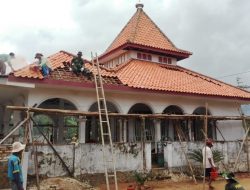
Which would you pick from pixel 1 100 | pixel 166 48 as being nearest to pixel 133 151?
pixel 1 100

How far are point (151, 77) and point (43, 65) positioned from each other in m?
5.64

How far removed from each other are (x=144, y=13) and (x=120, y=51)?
5.59 metres

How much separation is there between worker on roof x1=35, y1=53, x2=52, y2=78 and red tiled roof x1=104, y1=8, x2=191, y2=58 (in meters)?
6.73

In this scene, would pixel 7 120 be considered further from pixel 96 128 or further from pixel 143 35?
pixel 143 35

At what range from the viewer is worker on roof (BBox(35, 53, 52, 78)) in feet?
37.9

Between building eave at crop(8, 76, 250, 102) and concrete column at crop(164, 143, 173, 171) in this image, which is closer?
building eave at crop(8, 76, 250, 102)

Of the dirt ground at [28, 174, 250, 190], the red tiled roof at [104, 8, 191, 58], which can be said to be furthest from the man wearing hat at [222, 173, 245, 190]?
the red tiled roof at [104, 8, 191, 58]

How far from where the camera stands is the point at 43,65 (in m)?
11.7

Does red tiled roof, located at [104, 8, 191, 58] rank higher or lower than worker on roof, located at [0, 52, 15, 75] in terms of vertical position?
higher

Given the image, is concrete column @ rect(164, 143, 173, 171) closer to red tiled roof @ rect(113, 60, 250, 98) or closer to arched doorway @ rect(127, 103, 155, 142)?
red tiled roof @ rect(113, 60, 250, 98)

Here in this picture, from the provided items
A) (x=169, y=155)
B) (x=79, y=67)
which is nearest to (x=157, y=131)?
(x=169, y=155)

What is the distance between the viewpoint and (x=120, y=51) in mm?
18484

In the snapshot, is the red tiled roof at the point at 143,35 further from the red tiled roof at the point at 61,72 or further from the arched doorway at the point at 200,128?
the red tiled roof at the point at 61,72

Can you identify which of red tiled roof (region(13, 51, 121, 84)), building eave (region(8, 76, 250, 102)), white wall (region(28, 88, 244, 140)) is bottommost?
white wall (region(28, 88, 244, 140))
